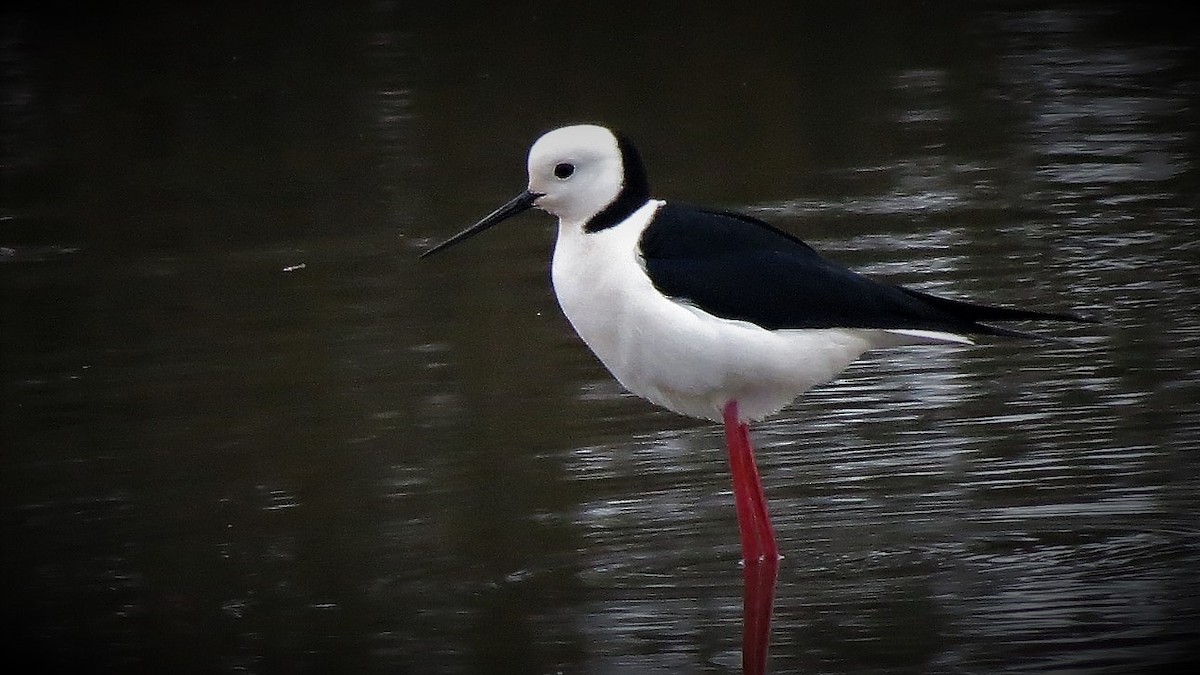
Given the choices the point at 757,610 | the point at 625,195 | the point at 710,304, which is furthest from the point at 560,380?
the point at 757,610

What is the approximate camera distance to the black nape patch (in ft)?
18.0

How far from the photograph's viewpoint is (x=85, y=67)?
544 inches

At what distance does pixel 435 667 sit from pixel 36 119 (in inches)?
334

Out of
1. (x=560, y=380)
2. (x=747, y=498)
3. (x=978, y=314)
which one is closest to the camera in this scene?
(x=978, y=314)

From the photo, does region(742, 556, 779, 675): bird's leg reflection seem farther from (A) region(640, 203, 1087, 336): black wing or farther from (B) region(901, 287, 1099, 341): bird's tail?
(B) region(901, 287, 1099, 341): bird's tail

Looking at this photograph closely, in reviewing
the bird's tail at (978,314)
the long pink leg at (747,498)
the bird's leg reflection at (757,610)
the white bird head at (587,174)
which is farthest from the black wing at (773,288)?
the bird's leg reflection at (757,610)

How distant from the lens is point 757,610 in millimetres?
5164

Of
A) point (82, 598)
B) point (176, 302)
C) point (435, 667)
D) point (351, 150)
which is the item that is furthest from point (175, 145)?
point (435, 667)

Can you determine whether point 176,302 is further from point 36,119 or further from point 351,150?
point 36,119

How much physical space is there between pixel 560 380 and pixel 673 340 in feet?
6.32

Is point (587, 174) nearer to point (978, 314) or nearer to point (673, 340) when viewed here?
point (673, 340)

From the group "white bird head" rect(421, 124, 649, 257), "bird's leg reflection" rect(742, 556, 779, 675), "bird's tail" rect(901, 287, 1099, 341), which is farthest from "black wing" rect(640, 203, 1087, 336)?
"bird's leg reflection" rect(742, 556, 779, 675)

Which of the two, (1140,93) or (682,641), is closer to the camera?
(682,641)

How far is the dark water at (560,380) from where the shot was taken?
516 centimetres
